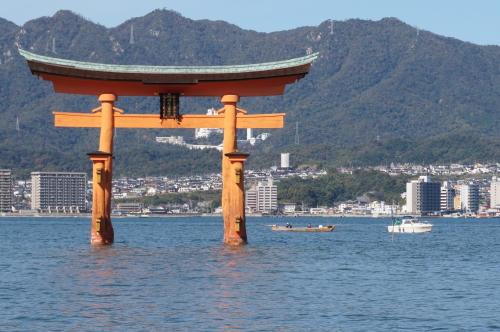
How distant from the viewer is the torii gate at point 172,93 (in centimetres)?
4388

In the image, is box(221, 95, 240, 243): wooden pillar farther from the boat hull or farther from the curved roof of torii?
the boat hull

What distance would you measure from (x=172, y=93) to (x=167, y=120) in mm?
1406

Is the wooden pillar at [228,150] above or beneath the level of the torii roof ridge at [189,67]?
beneath

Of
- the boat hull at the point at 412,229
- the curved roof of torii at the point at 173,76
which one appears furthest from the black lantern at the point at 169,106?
the boat hull at the point at 412,229

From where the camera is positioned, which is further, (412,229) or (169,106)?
(412,229)

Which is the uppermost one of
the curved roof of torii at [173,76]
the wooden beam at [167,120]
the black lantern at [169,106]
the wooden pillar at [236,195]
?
the curved roof of torii at [173,76]

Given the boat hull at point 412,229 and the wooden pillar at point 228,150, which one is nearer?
the wooden pillar at point 228,150

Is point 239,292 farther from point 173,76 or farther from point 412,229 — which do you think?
point 412,229

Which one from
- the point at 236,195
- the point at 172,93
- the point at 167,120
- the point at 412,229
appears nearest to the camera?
the point at 236,195

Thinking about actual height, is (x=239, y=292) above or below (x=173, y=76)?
below

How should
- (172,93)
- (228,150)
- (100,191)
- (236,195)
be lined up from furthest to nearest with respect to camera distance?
1. (172,93)
2. (228,150)
3. (100,191)
4. (236,195)

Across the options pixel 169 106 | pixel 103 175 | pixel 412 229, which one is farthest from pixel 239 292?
pixel 412 229

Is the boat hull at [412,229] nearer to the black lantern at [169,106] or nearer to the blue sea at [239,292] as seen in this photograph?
the blue sea at [239,292]

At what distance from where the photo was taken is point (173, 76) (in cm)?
→ 4453
